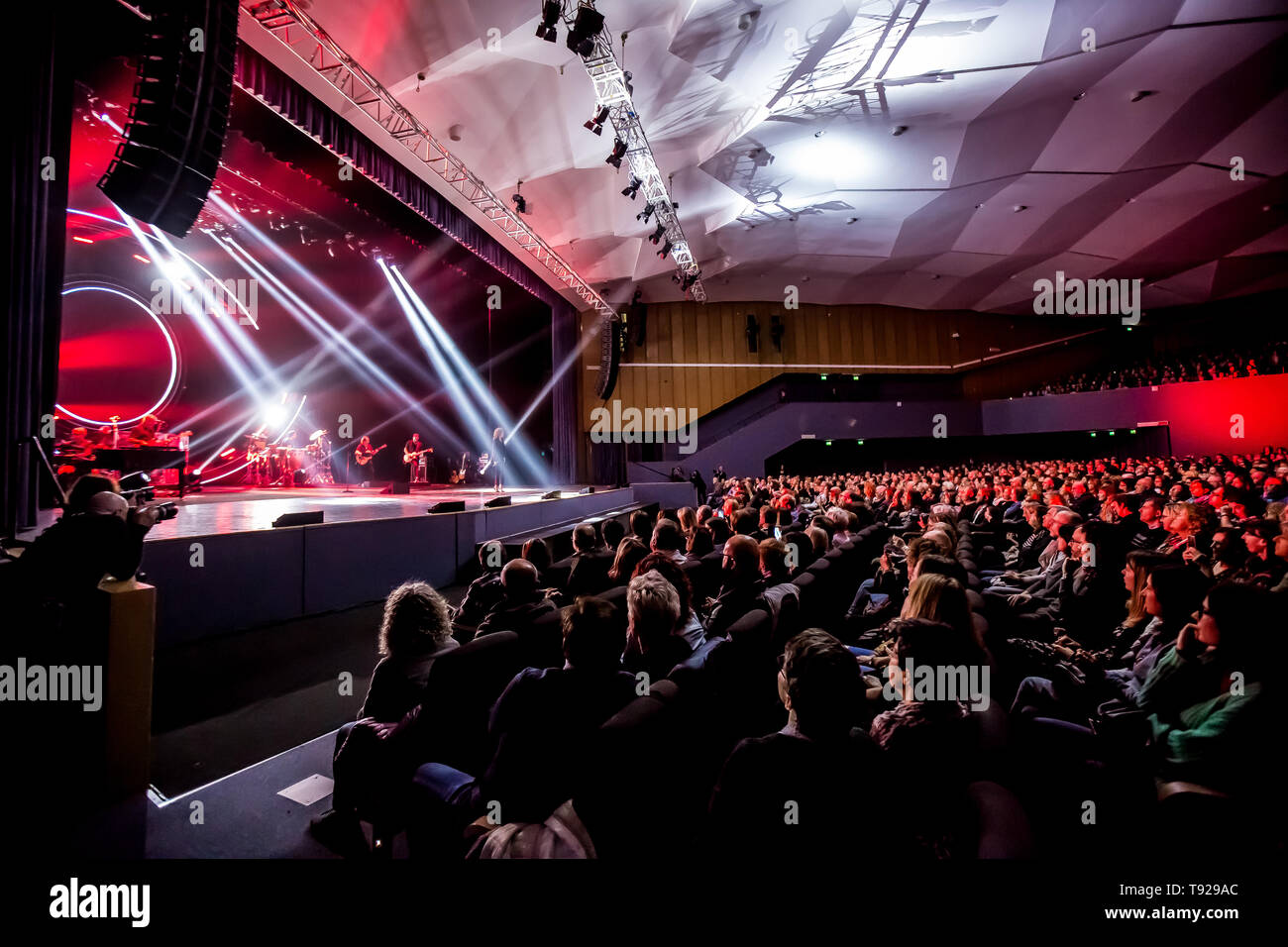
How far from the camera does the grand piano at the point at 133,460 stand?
6406mm

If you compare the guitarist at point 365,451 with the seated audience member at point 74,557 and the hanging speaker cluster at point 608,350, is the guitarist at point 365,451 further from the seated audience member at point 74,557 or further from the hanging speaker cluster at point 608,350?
the seated audience member at point 74,557

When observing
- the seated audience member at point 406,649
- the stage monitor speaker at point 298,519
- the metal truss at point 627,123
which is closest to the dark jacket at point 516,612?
the seated audience member at point 406,649

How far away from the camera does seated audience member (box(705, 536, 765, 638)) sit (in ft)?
8.83

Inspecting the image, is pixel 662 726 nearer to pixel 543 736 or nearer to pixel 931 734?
pixel 543 736

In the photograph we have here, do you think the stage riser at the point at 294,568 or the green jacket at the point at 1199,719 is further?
the stage riser at the point at 294,568

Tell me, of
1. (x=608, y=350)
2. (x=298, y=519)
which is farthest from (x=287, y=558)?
(x=608, y=350)

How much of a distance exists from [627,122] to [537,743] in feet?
21.1

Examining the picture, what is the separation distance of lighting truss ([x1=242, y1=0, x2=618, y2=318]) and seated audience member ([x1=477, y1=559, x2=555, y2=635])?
179 inches

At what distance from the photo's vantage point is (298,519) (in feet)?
14.8

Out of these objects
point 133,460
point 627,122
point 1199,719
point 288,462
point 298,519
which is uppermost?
point 627,122

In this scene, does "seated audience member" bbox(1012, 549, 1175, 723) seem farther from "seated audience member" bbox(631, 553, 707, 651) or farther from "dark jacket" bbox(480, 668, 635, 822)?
"dark jacket" bbox(480, 668, 635, 822)

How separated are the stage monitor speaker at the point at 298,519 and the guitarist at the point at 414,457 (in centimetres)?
572

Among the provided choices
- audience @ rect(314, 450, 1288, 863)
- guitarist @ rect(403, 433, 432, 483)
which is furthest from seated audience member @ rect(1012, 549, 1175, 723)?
guitarist @ rect(403, 433, 432, 483)

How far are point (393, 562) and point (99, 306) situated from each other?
6341 mm
